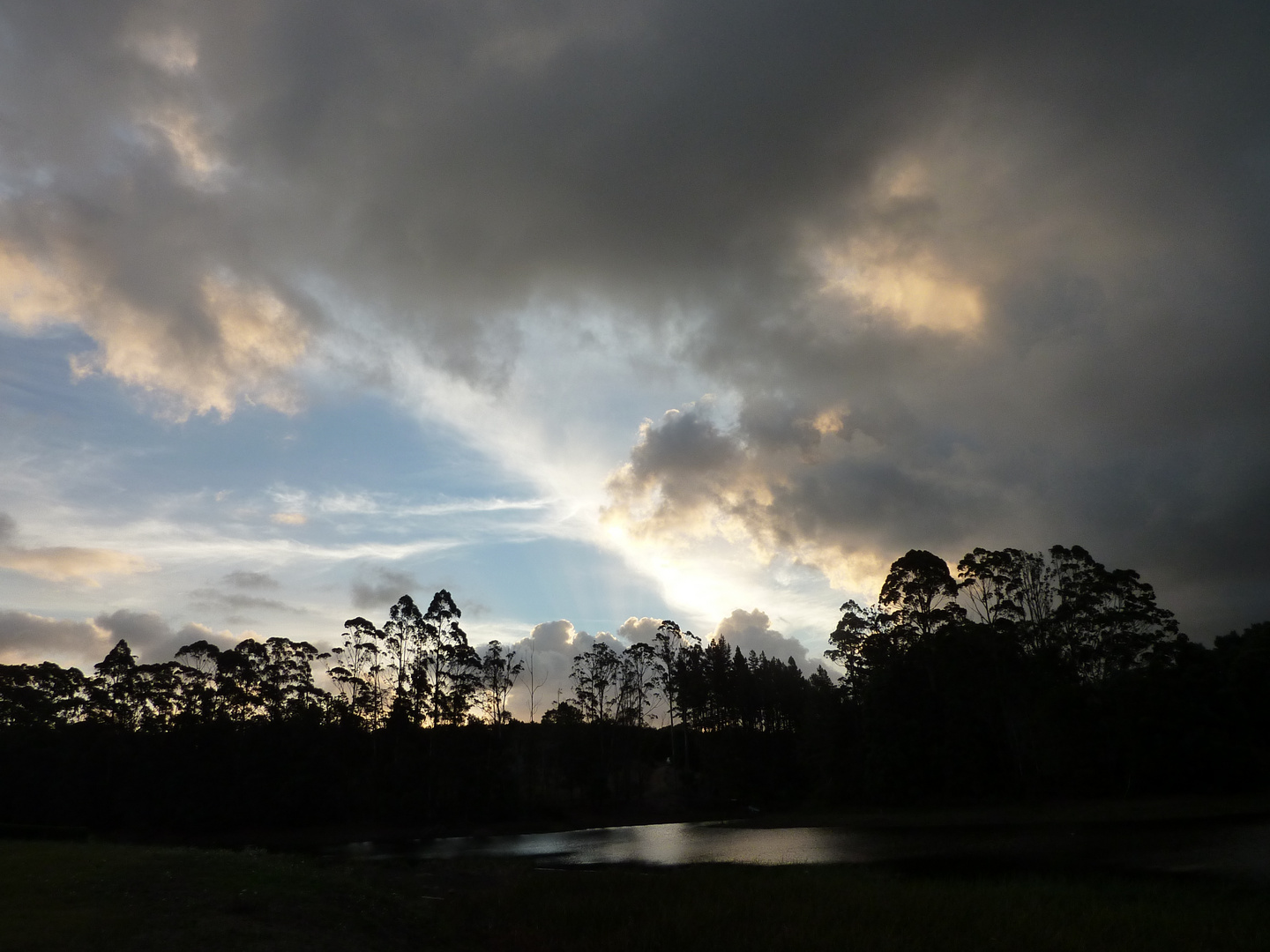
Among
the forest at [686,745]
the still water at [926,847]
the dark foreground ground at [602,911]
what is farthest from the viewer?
the forest at [686,745]

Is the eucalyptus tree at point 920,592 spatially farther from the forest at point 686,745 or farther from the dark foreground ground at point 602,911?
the dark foreground ground at point 602,911

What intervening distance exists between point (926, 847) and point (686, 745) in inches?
2358

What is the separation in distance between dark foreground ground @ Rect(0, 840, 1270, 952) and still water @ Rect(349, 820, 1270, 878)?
5248mm

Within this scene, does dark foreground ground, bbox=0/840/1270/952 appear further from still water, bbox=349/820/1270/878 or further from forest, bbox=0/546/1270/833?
forest, bbox=0/546/1270/833

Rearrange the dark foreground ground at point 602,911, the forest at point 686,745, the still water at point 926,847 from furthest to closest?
the forest at point 686,745 → the still water at point 926,847 → the dark foreground ground at point 602,911

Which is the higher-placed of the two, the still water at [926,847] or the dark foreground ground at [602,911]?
the dark foreground ground at [602,911]

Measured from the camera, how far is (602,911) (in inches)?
869

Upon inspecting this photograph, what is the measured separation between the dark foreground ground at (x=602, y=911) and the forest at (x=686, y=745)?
4048cm

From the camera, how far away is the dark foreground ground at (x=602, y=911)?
1686cm

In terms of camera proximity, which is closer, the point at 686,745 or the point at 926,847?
the point at 926,847

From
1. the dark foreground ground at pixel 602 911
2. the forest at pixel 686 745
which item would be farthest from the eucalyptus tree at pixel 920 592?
the dark foreground ground at pixel 602 911

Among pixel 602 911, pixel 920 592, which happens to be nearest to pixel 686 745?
pixel 920 592

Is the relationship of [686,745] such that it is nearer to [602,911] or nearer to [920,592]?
[920,592]

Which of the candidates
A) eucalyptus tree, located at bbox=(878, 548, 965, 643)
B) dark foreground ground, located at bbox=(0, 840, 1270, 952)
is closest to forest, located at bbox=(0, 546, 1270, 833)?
eucalyptus tree, located at bbox=(878, 548, 965, 643)
